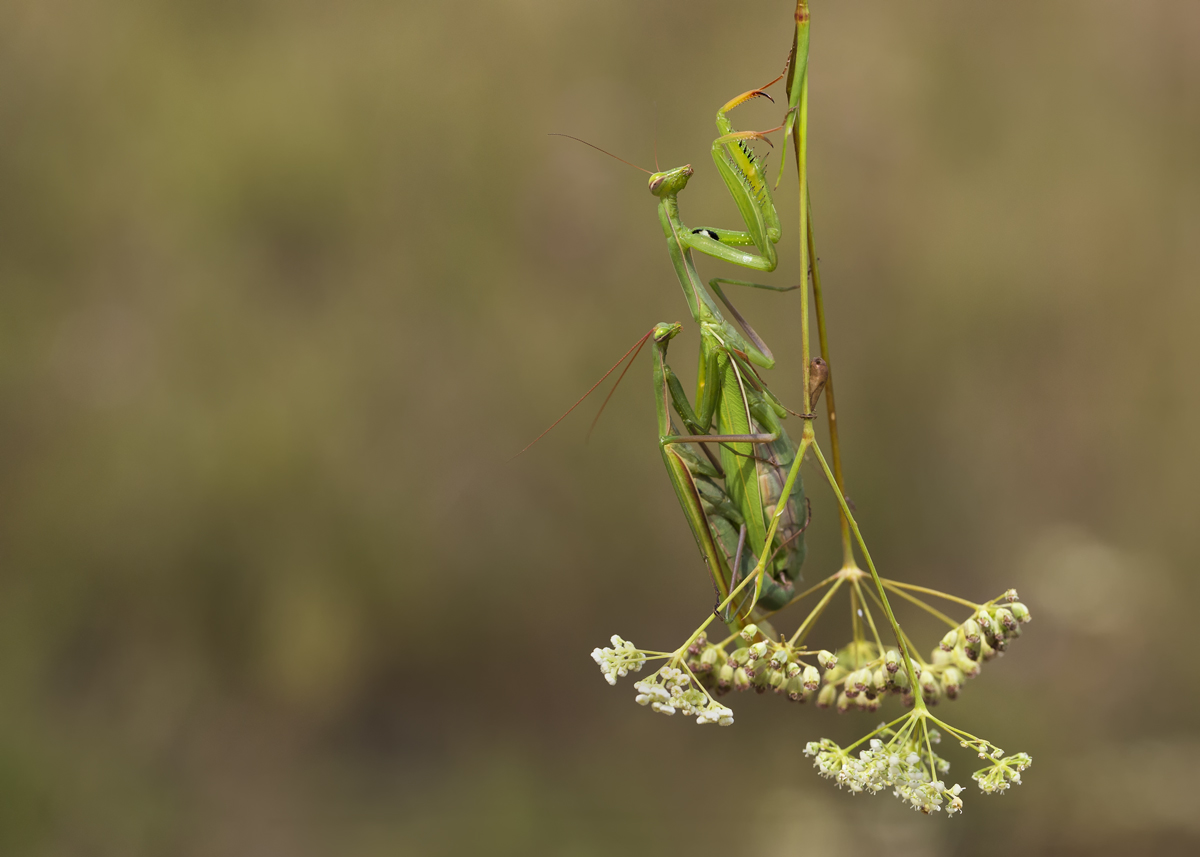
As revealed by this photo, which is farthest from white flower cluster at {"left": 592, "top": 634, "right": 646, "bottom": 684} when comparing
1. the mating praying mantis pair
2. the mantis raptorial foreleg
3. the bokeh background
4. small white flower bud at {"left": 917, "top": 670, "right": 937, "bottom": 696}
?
the bokeh background

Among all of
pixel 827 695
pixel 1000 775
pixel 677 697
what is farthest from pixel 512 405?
pixel 1000 775

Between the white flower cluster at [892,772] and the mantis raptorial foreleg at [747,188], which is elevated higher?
the mantis raptorial foreleg at [747,188]

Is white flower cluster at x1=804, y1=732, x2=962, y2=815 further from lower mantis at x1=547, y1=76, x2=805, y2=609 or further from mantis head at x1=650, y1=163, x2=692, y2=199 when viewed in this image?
mantis head at x1=650, y1=163, x2=692, y2=199

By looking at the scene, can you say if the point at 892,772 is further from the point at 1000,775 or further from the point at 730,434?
the point at 730,434

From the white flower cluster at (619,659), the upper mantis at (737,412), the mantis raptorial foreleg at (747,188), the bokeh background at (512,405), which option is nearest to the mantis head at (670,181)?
the upper mantis at (737,412)

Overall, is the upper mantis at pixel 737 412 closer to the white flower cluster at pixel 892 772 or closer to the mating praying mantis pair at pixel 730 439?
the mating praying mantis pair at pixel 730 439

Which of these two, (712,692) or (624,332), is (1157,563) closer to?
(624,332)
